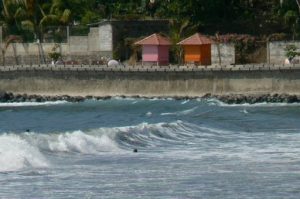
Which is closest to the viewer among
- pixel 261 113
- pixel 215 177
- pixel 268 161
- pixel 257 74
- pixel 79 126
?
pixel 215 177

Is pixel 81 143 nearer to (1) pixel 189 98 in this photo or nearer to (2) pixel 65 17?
(1) pixel 189 98

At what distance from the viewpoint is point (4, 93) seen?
2291 inches

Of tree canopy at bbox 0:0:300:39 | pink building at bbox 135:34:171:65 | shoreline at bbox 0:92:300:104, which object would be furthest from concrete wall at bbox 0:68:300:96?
tree canopy at bbox 0:0:300:39

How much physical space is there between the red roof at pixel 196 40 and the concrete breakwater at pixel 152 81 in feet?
8.51

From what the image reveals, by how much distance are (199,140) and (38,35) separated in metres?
31.0

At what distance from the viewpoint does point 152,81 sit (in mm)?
55000

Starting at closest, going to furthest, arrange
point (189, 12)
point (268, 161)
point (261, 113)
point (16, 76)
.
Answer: point (268, 161)
point (261, 113)
point (16, 76)
point (189, 12)

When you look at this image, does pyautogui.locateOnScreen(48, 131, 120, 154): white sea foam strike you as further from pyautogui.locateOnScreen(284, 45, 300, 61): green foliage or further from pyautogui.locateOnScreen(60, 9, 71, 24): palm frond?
pyautogui.locateOnScreen(60, 9, 71, 24): palm frond

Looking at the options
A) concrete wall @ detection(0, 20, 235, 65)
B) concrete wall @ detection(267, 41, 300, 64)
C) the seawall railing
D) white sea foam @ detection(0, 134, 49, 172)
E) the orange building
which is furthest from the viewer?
concrete wall @ detection(0, 20, 235, 65)

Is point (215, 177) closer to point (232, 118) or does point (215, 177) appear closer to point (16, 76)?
point (232, 118)

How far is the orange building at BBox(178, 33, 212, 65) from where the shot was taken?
57562mm

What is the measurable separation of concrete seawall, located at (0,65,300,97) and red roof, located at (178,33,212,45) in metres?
3.28

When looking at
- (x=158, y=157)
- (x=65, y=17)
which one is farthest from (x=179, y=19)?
(x=158, y=157)

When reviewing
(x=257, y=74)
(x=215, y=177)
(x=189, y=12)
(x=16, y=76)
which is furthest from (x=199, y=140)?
(x=189, y=12)
